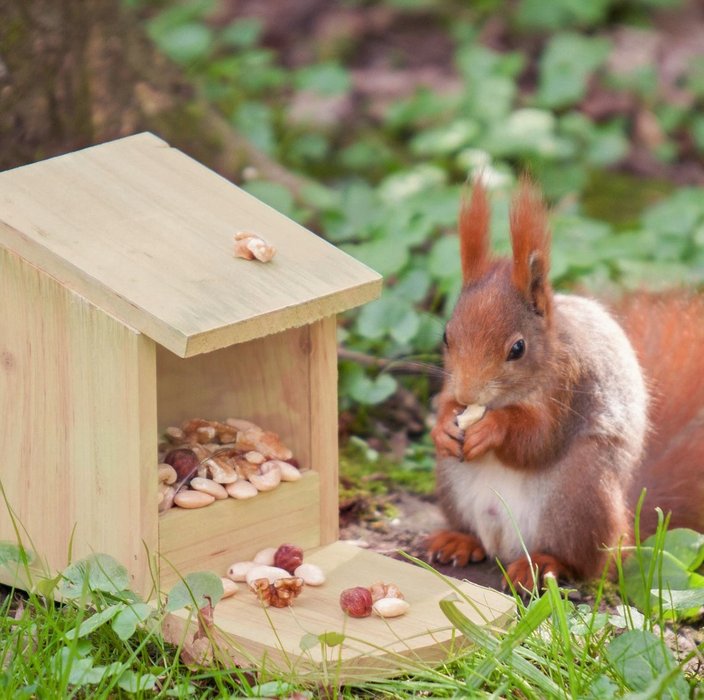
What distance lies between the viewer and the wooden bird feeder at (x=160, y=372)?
69.1 inches

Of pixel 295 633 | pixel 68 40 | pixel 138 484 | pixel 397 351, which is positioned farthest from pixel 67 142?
pixel 295 633

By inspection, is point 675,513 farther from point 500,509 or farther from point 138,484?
point 138,484

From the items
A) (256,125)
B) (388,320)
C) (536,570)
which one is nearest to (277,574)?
(536,570)

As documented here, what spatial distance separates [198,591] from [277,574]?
0.17 m

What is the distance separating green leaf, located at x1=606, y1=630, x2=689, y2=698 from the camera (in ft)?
5.32

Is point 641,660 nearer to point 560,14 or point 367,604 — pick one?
point 367,604

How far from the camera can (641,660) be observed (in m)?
1.66

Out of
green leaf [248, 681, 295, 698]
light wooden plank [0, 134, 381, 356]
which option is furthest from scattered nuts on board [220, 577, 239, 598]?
light wooden plank [0, 134, 381, 356]

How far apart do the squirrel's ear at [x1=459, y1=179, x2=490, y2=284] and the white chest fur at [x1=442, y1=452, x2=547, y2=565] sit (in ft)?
0.97

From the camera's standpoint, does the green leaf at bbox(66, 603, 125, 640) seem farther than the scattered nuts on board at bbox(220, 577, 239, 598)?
No

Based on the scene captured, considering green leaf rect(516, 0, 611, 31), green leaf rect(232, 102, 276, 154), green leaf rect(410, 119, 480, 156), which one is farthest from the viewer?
green leaf rect(516, 0, 611, 31)

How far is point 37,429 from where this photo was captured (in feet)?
6.28

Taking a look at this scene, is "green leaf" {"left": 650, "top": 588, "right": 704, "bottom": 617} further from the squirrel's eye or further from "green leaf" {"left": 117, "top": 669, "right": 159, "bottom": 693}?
"green leaf" {"left": 117, "top": 669, "right": 159, "bottom": 693}

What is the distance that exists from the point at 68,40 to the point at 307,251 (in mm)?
1087
